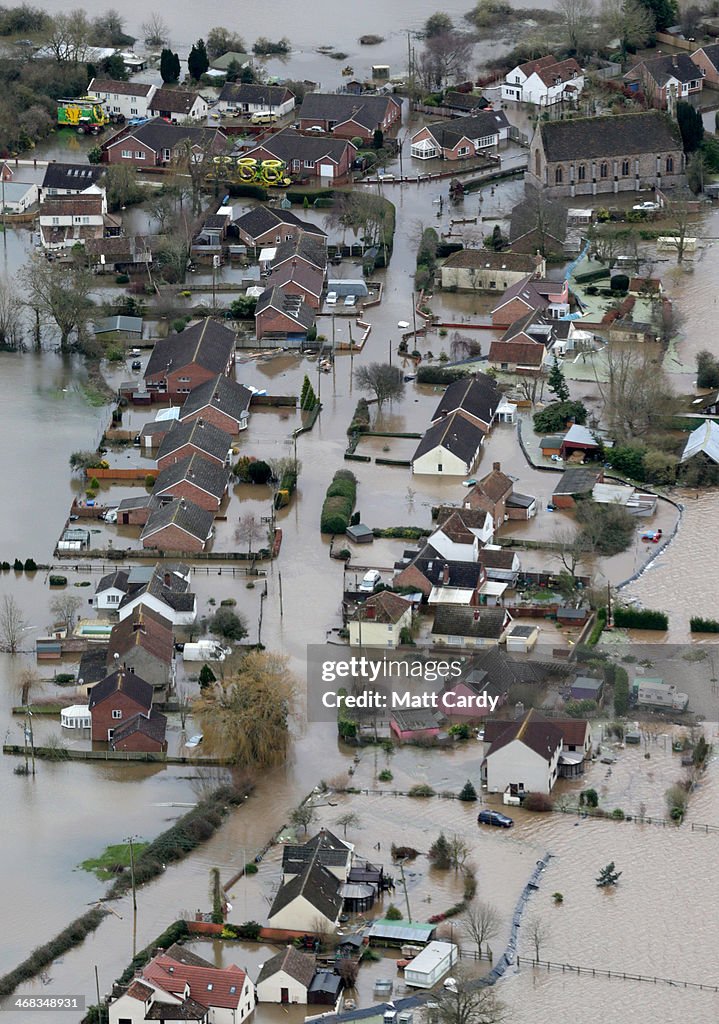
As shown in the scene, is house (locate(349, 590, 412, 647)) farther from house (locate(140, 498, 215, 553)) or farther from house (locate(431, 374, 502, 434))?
house (locate(431, 374, 502, 434))

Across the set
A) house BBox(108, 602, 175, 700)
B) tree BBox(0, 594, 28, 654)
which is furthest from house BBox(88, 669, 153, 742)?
tree BBox(0, 594, 28, 654)

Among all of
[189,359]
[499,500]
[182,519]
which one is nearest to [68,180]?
[189,359]

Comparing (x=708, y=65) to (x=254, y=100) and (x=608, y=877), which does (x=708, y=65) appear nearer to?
(x=254, y=100)

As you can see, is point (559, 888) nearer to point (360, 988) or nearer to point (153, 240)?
point (360, 988)

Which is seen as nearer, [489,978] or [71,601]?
[489,978]

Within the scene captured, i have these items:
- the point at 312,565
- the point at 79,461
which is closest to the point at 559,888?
the point at 312,565
